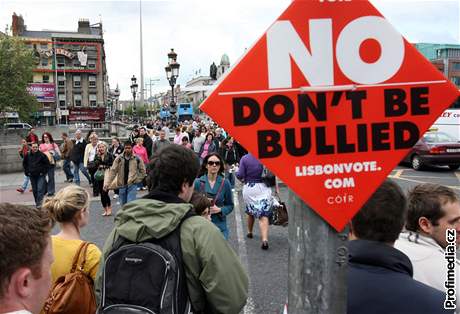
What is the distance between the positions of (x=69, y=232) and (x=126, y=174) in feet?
17.8

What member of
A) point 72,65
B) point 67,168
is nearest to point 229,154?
point 67,168

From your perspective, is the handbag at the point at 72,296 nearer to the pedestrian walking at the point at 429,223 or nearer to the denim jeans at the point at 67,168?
the pedestrian walking at the point at 429,223

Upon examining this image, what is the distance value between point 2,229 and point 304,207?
0.95 metres

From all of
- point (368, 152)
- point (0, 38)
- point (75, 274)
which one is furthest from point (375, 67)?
point (0, 38)

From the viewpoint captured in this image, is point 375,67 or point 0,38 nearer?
point 375,67

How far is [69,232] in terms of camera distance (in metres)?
2.89

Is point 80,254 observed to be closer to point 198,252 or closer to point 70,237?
point 70,237

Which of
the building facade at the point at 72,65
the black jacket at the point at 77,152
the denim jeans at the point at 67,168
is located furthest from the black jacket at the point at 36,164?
the building facade at the point at 72,65

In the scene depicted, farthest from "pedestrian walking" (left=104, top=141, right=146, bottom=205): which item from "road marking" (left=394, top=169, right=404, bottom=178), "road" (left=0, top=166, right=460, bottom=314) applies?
"road marking" (left=394, top=169, right=404, bottom=178)

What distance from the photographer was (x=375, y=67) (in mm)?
1438

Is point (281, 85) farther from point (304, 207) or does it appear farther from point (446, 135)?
point (446, 135)

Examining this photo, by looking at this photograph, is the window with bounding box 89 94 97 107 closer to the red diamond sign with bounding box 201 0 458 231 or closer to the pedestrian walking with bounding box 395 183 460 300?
the pedestrian walking with bounding box 395 183 460 300

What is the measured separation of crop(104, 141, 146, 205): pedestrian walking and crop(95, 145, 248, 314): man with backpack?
6.26m

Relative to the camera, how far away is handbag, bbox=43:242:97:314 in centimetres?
240
